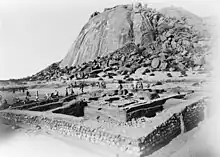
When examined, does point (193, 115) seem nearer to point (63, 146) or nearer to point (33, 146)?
point (63, 146)

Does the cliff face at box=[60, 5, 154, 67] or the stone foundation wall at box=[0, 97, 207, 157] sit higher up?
the cliff face at box=[60, 5, 154, 67]

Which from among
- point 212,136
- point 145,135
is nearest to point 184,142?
point 212,136

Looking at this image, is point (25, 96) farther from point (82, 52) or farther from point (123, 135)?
point (82, 52)

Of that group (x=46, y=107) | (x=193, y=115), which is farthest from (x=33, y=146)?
(x=193, y=115)

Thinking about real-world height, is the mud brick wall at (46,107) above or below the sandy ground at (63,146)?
above

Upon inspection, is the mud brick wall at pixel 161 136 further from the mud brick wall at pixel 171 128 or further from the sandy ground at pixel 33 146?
the sandy ground at pixel 33 146

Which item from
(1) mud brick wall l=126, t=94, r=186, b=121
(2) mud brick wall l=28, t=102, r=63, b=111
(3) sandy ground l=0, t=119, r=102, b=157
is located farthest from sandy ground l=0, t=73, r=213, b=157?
(1) mud brick wall l=126, t=94, r=186, b=121

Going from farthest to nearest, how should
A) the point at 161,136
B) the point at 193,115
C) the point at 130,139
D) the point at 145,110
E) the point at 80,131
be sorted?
1. the point at 145,110
2. the point at 193,115
3. the point at 80,131
4. the point at 161,136
5. the point at 130,139

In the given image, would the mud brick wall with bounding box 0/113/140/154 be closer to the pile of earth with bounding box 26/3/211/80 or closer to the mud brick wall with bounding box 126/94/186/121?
the mud brick wall with bounding box 126/94/186/121

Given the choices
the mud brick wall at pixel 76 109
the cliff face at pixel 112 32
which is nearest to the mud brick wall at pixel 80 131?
the mud brick wall at pixel 76 109
